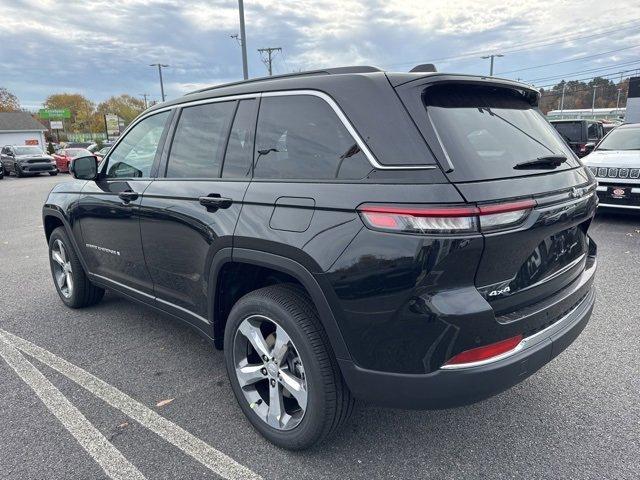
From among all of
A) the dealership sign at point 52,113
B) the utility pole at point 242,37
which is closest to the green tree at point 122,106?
the dealership sign at point 52,113

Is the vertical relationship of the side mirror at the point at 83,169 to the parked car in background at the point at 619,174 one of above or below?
above

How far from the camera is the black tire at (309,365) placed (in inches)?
86.0

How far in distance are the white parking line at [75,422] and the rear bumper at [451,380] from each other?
125 cm

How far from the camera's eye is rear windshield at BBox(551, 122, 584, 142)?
12.9m

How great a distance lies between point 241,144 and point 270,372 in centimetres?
131

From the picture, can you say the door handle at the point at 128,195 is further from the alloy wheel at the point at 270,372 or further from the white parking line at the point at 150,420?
the alloy wheel at the point at 270,372

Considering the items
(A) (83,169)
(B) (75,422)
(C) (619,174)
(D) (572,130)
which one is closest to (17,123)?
(D) (572,130)

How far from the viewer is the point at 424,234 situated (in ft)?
6.07

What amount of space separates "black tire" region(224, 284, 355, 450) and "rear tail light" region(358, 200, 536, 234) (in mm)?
607

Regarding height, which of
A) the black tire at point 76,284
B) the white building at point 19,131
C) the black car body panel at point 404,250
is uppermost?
the white building at point 19,131

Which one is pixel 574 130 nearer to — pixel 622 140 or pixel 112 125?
pixel 622 140

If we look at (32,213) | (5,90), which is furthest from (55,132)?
(32,213)

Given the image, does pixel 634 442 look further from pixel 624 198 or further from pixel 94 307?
pixel 624 198

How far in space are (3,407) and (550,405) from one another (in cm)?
339
